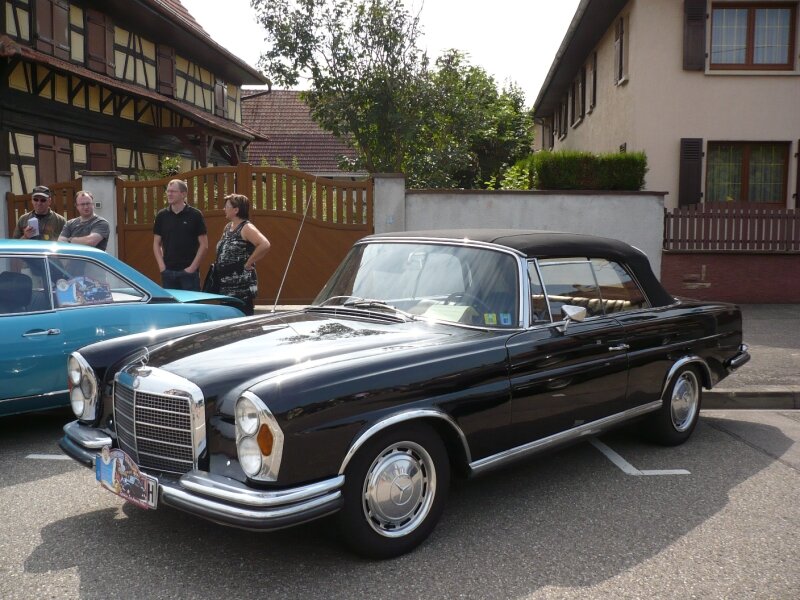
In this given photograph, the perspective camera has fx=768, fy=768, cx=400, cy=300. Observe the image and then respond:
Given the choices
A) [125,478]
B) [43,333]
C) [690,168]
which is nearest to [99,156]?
[690,168]

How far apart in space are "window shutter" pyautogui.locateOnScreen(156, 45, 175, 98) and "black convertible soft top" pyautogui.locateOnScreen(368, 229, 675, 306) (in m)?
21.6

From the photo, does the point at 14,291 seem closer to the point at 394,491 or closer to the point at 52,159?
the point at 394,491

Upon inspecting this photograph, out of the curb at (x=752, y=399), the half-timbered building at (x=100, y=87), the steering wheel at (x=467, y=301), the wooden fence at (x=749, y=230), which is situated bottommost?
the curb at (x=752, y=399)

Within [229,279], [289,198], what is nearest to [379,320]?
[229,279]

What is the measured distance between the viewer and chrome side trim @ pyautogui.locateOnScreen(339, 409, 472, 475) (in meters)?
3.22

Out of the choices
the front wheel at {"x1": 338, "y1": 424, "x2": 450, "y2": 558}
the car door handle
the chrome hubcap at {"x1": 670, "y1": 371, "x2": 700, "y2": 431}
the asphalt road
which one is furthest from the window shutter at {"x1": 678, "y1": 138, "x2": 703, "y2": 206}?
the front wheel at {"x1": 338, "y1": 424, "x2": 450, "y2": 558}

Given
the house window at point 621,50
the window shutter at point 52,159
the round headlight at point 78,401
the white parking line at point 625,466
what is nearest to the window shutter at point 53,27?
the window shutter at point 52,159

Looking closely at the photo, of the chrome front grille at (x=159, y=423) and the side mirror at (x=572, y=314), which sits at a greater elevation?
the side mirror at (x=572, y=314)

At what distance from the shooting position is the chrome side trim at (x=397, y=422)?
322 centimetres

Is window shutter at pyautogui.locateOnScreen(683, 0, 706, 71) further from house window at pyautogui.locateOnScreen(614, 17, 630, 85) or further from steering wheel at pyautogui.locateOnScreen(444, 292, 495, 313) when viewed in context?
Result: steering wheel at pyautogui.locateOnScreen(444, 292, 495, 313)

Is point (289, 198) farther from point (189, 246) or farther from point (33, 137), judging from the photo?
point (33, 137)

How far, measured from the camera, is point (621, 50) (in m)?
16.4

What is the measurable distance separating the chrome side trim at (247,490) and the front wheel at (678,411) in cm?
290

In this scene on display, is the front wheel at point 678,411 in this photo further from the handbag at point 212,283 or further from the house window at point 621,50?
the house window at point 621,50
